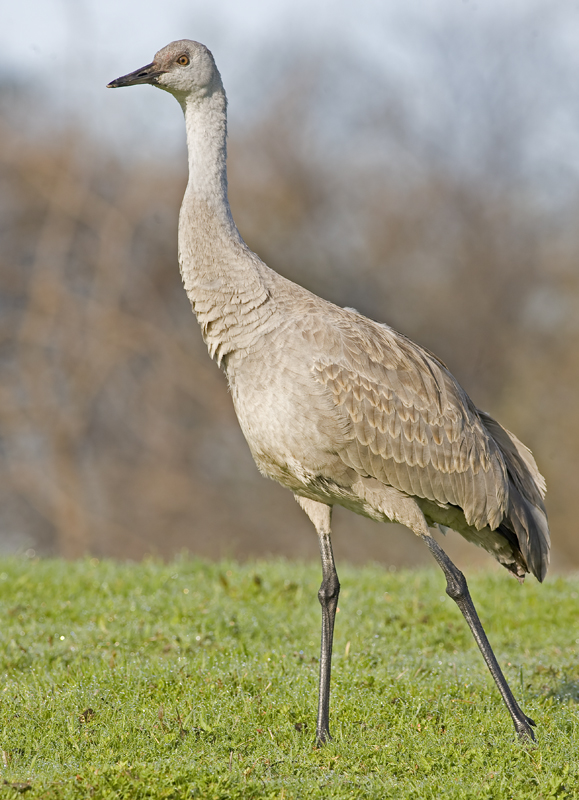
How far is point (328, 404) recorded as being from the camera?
183 inches

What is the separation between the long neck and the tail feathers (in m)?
1.84

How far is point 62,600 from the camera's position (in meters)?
6.87

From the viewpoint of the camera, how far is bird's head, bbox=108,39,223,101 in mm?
5188

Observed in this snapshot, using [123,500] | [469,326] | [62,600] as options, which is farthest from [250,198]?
[62,600]

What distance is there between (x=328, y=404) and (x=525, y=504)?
1.59 m

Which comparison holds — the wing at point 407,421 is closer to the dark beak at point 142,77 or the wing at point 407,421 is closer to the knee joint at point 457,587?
the knee joint at point 457,587

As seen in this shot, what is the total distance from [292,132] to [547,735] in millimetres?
16577

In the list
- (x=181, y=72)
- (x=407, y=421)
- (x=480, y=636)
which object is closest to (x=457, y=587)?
(x=480, y=636)

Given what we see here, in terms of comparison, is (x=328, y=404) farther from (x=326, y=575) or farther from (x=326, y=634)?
(x=326, y=634)

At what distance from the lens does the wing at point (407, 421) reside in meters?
4.77

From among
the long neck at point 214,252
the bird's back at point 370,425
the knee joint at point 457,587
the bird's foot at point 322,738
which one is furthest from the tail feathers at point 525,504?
the long neck at point 214,252

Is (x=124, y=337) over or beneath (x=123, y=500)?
over

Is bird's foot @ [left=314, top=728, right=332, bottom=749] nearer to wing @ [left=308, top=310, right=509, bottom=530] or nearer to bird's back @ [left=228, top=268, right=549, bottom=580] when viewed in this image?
bird's back @ [left=228, top=268, right=549, bottom=580]

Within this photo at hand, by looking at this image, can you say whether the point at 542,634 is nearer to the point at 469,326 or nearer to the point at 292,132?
the point at 469,326
